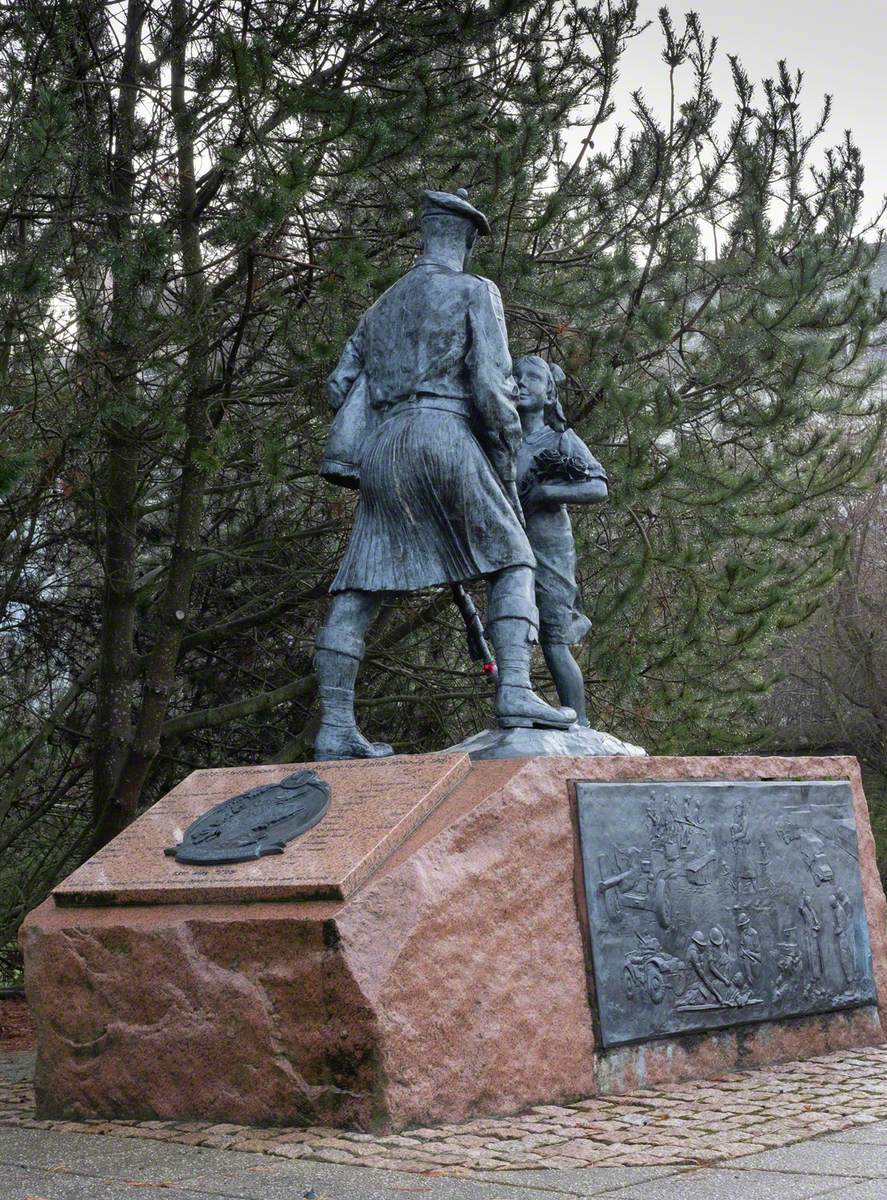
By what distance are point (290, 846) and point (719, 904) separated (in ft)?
5.59

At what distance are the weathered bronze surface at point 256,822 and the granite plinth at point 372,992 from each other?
6.9 inches

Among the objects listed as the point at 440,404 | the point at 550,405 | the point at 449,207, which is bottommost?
the point at 440,404

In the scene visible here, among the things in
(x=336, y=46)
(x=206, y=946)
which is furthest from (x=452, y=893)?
(x=336, y=46)

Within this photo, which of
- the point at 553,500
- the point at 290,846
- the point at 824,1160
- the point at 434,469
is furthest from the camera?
the point at 553,500

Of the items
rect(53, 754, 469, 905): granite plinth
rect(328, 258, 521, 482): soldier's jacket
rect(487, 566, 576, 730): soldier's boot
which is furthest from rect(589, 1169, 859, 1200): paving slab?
rect(328, 258, 521, 482): soldier's jacket

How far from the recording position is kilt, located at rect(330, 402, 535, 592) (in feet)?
18.0

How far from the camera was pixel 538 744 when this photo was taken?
537 centimetres

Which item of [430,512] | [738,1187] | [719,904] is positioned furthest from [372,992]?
[430,512]

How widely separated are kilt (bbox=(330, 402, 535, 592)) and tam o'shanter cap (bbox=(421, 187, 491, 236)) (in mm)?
773

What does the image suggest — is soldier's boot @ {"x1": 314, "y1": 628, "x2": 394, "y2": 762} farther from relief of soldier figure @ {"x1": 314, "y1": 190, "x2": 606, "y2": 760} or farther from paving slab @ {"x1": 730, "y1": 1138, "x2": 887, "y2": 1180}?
paving slab @ {"x1": 730, "y1": 1138, "x2": 887, "y2": 1180}

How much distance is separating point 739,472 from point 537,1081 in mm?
4629

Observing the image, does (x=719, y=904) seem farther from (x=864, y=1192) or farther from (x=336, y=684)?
(x=864, y=1192)

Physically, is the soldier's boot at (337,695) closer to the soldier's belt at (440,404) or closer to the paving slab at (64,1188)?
the soldier's belt at (440,404)

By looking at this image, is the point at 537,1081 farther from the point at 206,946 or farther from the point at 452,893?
the point at 206,946
